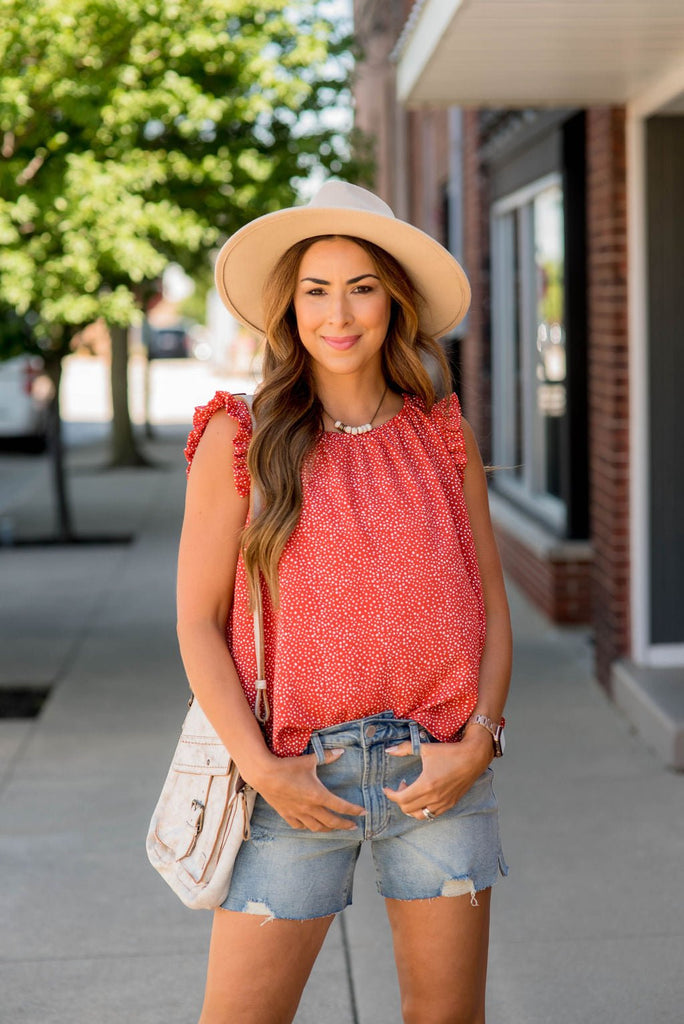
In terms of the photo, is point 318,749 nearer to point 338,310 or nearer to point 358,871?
point 338,310

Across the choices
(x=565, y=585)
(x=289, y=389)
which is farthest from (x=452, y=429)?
(x=565, y=585)

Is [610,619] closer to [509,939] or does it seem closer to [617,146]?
[617,146]

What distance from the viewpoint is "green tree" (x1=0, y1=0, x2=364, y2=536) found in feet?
20.8

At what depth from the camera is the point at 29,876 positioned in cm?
464

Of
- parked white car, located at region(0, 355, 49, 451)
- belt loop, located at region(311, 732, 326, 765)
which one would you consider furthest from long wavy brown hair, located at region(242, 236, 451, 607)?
parked white car, located at region(0, 355, 49, 451)

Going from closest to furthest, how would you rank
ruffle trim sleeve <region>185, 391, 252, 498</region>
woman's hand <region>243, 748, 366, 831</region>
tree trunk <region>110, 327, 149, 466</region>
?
1. woman's hand <region>243, 748, 366, 831</region>
2. ruffle trim sleeve <region>185, 391, 252, 498</region>
3. tree trunk <region>110, 327, 149, 466</region>

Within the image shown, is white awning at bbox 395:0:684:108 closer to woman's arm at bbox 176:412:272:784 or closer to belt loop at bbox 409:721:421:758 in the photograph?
woman's arm at bbox 176:412:272:784

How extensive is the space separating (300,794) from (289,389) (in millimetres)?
686

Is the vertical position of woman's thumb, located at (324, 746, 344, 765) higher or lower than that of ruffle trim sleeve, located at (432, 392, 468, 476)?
lower

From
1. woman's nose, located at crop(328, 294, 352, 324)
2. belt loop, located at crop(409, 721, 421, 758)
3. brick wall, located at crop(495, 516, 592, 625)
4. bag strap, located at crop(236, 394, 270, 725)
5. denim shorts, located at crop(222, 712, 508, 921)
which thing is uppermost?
woman's nose, located at crop(328, 294, 352, 324)

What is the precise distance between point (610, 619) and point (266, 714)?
14.6 ft

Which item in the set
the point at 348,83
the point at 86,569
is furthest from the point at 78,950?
the point at 86,569

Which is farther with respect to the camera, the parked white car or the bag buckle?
the parked white car

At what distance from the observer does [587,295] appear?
8117mm
